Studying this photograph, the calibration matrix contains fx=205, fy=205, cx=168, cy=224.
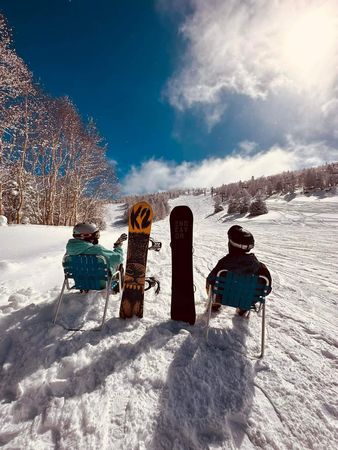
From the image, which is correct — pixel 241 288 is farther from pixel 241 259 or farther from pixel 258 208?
pixel 258 208

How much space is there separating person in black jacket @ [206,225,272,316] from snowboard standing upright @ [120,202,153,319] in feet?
3.51

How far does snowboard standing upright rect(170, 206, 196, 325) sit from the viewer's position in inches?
117

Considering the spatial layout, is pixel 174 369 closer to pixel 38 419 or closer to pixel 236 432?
pixel 236 432

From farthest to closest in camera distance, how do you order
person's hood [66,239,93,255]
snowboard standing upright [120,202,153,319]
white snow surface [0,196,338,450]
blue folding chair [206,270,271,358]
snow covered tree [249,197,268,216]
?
1. snow covered tree [249,197,268,216]
2. snowboard standing upright [120,202,153,319]
3. person's hood [66,239,93,255]
4. blue folding chair [206,270,271,358]
5. white snow surface [0,196,338,450]

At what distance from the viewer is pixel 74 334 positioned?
2.75 m

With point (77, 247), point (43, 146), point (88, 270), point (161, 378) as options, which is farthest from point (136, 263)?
point (43, 146)

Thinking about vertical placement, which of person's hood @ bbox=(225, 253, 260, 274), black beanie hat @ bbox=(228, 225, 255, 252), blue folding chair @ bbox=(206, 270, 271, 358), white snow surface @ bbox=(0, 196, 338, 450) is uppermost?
black beanie hat @ bbox=(228, 225, 255, 252)

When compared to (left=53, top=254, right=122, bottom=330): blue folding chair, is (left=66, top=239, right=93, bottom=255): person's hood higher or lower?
higher

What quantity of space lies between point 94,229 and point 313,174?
206 feet

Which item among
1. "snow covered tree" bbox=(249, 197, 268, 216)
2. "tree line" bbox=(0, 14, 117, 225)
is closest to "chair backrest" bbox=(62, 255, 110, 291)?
Result: "tree line" bbox=(0, 14, 117, 225)

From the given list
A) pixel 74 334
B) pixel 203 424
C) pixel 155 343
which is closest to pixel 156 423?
pixel 203 424

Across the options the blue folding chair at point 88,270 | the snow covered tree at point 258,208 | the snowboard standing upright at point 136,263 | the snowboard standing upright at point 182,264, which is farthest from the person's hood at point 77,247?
the snow covered tree at point 258,208

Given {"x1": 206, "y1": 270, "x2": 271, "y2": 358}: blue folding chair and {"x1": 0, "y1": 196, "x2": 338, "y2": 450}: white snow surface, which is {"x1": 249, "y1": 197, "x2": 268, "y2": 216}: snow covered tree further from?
{"x1": 206, "y1": 270, "x2": 271, "y2": 358}: blue folding chair

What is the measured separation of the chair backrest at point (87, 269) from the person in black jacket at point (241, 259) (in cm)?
149
